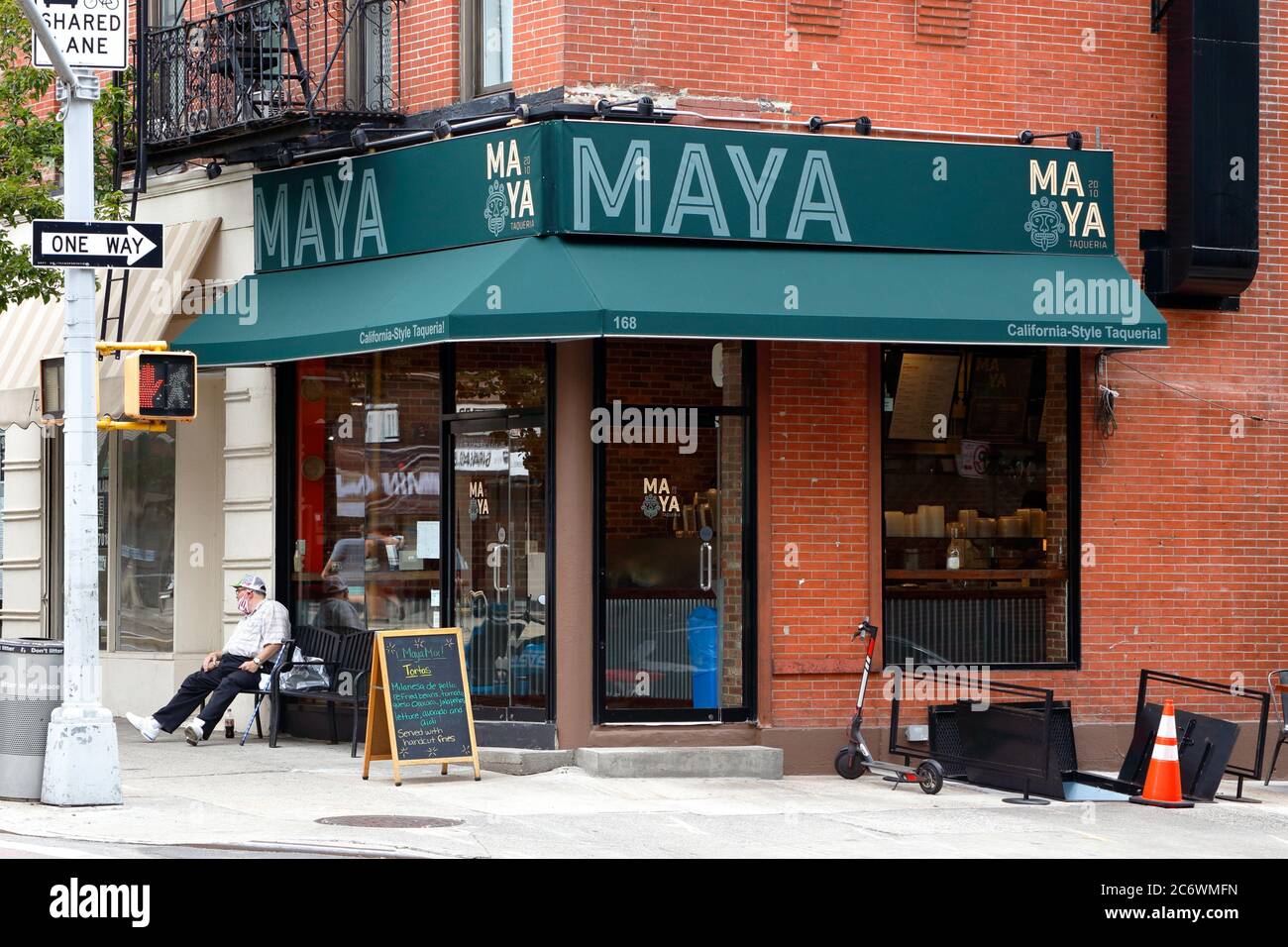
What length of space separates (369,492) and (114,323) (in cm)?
328

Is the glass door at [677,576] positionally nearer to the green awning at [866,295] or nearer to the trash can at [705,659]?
the trash can at [705,659]

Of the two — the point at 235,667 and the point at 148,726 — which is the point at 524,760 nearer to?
the point at 235,667

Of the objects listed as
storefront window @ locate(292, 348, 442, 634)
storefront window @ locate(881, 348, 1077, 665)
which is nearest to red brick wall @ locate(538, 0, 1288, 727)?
storefront window @ locate(881, 348, 1077, 665)

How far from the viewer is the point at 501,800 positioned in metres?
12.4

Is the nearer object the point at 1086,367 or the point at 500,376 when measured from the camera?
the point at 500,376

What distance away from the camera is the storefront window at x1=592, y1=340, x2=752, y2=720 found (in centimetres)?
1407

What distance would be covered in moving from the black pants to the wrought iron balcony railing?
14.5ft

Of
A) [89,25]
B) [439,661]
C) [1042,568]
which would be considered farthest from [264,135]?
[1042,568]

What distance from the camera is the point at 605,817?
39.1 feet

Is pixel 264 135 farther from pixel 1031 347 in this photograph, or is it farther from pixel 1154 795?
pixel 1154 795

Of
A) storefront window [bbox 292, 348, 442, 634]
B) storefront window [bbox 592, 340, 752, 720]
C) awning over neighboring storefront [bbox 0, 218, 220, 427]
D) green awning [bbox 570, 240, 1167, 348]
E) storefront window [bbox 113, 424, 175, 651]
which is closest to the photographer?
green awning [bbox 570, 240, 1167, 348]

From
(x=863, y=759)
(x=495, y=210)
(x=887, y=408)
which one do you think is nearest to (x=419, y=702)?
(x=863, y=759)

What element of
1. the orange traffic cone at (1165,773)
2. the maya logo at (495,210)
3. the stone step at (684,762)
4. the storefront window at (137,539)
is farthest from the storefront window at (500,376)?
the orange traffic cone at (1165,773)

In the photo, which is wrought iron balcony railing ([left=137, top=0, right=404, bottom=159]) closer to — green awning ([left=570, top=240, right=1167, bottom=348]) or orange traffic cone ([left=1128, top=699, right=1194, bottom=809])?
green awning ([left=570, top=240, right=1167, bottom=348])
